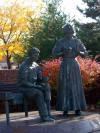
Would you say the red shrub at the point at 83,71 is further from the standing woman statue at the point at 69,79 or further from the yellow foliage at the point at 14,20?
the yellow foliage at the point at 14,20

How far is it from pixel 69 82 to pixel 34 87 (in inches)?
40.0

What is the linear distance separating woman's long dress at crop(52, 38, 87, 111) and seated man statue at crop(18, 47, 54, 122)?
0.58m

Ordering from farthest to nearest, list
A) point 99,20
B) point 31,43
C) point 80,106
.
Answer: point 99,20 → point 31,43 → point 80,106

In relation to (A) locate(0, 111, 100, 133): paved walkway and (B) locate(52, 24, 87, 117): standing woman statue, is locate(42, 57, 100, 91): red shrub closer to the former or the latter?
(B) locate(52, 24, 87, 117): standing woman statue

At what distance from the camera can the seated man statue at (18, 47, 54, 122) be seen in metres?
6.52

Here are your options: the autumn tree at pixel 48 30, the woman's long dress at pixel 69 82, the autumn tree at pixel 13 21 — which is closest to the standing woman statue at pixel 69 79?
the woman's long dress at pixel 69 82

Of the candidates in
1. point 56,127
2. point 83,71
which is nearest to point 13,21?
point 83,71

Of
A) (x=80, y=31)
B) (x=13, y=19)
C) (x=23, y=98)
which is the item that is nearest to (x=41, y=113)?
(x=23, y=98)

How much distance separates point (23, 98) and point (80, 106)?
151 cm

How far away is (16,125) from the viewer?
6066mm

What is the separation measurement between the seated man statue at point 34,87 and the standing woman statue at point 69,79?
1.91ft

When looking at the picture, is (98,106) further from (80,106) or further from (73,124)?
(73,124)

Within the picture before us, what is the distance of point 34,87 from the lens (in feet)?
21.7

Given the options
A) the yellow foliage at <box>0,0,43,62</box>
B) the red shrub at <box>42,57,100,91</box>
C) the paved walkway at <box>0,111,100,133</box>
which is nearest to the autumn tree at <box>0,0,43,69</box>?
the yellow foliage at <box>0,0,43,62</box>
